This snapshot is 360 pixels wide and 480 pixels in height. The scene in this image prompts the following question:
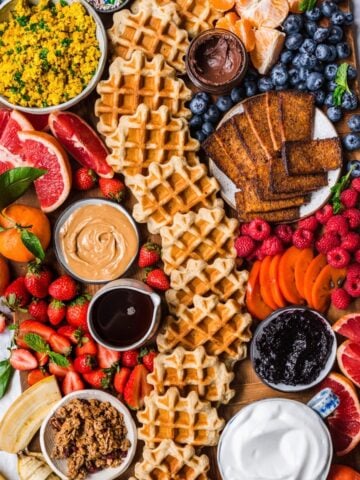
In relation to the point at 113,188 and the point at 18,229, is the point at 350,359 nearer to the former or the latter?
the point at 113,188

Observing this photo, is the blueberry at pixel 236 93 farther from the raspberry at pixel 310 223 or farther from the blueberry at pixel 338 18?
the raspberry at pixel 310 223

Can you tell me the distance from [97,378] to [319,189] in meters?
1.60

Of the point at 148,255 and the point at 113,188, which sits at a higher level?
the point at 113,188

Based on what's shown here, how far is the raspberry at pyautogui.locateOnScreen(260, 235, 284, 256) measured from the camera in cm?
390

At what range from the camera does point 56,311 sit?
13.2 ft

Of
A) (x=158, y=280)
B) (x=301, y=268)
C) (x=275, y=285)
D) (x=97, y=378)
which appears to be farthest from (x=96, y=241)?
(x=301, y=268)

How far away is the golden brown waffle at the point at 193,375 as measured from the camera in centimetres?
383

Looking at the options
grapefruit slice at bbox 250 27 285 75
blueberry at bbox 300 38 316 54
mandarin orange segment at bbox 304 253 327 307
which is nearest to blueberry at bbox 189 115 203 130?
grapefruit slice at bbox 250 27 285 75

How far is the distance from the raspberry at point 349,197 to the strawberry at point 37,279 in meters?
1.67

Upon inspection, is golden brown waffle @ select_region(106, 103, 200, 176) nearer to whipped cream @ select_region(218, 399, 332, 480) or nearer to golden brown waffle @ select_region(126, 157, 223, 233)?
golden brown waffle @ select_region(126, 157, 223, 233)

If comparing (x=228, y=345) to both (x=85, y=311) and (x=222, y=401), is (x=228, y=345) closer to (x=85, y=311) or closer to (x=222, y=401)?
(x=222, y=401)

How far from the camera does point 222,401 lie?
3902 mm

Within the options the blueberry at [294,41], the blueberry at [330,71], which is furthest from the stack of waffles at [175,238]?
→ the blueberry at [330,71]

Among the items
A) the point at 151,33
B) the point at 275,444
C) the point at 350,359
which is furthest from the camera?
the point at 151,33
